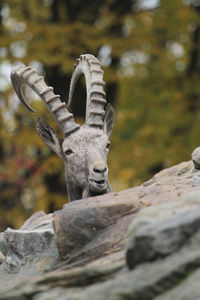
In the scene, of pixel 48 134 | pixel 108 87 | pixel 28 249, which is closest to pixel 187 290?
pixel 28 249

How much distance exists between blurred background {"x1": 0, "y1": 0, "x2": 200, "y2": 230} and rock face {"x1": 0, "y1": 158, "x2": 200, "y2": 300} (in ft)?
37.0

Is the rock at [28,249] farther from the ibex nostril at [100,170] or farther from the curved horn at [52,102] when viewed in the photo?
the curved horn at [52,102]

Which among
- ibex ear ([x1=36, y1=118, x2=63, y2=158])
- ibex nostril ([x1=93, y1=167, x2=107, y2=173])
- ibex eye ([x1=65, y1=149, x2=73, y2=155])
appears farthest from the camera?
ibex ear ([x1=36, y1=118, x2=63, y2=158])

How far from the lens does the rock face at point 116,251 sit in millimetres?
5336

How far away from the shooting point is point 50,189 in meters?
21.5

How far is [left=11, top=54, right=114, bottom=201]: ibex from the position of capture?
28.4ft

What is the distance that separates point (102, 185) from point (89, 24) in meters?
14.8

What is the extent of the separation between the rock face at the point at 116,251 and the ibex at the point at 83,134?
0.73 meters

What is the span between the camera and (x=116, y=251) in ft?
22.5

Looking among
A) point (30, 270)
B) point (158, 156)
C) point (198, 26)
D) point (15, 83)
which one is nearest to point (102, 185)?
point (30, 270)

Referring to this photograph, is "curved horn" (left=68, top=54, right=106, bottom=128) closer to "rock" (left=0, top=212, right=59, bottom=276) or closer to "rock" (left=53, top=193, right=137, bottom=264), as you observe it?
"rock" (left=0, top=212, right=59, bottom=276)

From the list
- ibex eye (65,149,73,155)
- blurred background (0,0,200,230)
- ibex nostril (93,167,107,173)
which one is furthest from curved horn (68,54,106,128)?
blurred background (0,0,200,230)

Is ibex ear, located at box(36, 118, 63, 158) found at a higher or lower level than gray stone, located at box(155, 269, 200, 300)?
higher

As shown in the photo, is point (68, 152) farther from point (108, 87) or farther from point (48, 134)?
point (108, 87)
